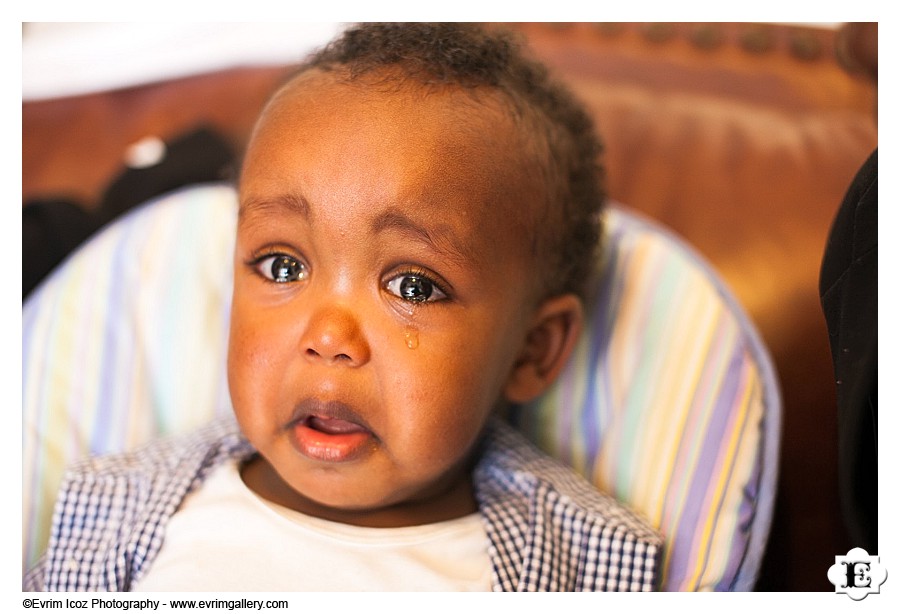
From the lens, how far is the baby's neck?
835 millimetres

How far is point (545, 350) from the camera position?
3.03 ft

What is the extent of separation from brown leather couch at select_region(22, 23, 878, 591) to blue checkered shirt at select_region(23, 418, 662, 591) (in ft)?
0.56

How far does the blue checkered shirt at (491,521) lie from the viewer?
2.73 ft

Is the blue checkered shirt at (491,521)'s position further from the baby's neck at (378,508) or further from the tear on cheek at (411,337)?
the tear on cheek at (411,337)

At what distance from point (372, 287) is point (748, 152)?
1.91 ft

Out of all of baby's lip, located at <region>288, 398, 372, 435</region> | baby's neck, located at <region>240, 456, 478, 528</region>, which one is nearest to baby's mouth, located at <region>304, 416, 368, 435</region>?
baby's lip, located at <region>288, 398, 372, 435</region>

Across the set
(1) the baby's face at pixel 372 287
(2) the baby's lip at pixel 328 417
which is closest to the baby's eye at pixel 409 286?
A: (1) the baby's face at pixel 372 287

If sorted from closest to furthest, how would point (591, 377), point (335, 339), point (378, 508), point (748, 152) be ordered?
point (335, 339), point (378, 508), point (591, 377), point (748, 152)

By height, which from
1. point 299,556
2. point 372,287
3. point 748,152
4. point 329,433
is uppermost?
point 748,152

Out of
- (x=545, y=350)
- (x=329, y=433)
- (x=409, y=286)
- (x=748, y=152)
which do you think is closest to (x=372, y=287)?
(x=409, y=286)

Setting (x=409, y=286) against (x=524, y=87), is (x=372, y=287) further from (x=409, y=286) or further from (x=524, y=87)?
(x=524, y=87)

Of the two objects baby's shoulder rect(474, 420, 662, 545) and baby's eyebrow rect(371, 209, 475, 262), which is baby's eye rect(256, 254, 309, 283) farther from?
baby's shoulder rect(474, 420, 662, 545)

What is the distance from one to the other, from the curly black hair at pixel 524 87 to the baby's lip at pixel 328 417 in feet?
0.76

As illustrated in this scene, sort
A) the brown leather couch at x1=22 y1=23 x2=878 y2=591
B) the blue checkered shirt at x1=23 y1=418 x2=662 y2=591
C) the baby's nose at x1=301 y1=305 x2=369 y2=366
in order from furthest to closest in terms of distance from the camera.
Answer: the brown leather couch at x1=22 y1=23 x2=878 y2=591
the blue checkered shirt at x1=23 y1=418 x2=662 y2=591
the baby's nose at x1=301 y1=305 x2=369 y2=366
